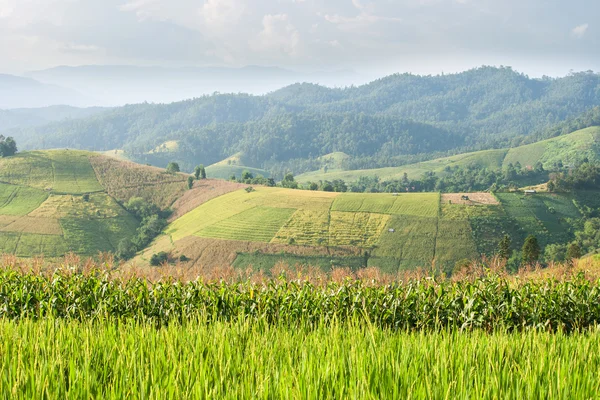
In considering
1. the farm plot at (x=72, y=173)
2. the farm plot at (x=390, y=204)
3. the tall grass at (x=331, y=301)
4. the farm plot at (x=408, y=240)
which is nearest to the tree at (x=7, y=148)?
the farm plot at (x=72, y=173)

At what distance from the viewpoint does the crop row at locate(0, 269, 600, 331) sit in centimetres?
1280

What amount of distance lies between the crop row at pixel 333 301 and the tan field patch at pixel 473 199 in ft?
311

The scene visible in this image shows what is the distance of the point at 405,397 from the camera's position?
456 cm

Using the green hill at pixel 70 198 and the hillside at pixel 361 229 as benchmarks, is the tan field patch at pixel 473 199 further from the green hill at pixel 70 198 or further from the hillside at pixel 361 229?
the green hill at pixel 70 198

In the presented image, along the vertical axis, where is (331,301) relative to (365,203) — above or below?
above

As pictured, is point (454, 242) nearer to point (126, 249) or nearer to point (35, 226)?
point (126, 249)

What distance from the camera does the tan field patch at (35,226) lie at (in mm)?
97438

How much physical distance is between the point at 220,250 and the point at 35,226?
38507mm

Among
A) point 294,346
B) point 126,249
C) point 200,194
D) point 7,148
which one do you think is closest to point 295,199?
point 200,194

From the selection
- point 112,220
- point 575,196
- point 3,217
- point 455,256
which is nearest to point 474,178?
point 575,196

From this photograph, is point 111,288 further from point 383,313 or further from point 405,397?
point 405,397

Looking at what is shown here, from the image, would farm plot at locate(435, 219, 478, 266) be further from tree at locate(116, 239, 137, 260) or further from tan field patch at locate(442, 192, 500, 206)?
tree at locate(116, 239, 137, 260)

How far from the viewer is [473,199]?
108 metres

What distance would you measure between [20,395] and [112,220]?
11343cm
